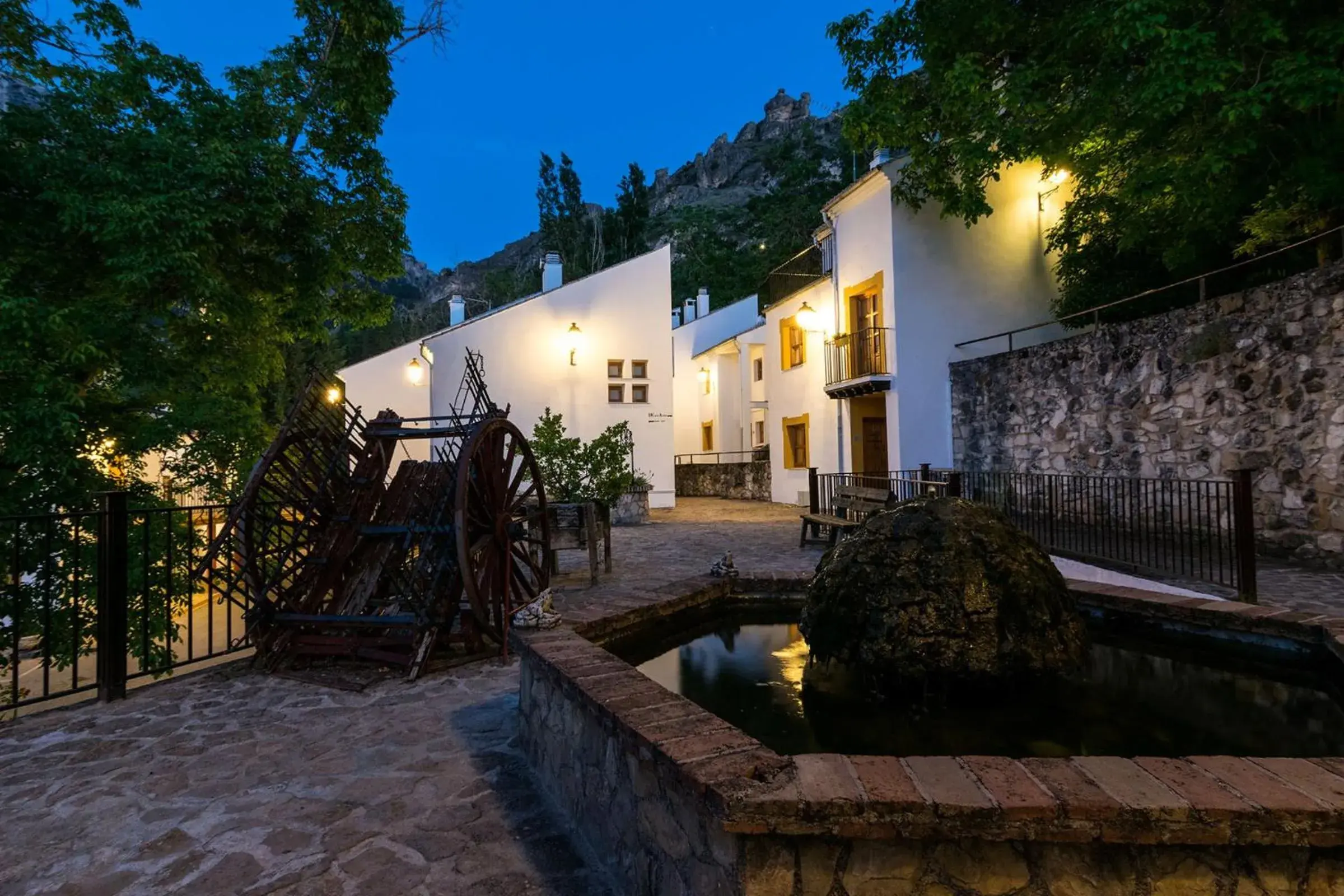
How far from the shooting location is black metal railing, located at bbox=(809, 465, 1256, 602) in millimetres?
5148

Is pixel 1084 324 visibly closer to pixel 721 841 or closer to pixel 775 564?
pixel 775 564

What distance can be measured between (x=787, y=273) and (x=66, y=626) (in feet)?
55.1

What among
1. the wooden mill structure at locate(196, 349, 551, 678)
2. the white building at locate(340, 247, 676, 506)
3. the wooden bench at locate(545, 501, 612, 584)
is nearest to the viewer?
the wooden mill structure at locate(196, 349, 551, 678)

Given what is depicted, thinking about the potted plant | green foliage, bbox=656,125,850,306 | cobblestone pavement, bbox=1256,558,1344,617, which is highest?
green foliage, bbox=656,125,850,306

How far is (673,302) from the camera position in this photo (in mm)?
38188

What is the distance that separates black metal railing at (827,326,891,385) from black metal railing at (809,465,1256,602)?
7.97 feet

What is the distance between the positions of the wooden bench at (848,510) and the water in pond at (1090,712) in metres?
4.38

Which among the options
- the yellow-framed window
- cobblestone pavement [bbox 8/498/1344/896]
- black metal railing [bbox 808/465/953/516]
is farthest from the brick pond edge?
the yellow-framed window

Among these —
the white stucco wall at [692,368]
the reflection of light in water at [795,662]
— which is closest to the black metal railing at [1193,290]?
the reflection of light in water at [795,662]

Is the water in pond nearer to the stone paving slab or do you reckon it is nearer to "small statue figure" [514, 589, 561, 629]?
"small statue figure" [514, 589, 561, 629]

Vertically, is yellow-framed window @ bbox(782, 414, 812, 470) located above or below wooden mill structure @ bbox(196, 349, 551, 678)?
above

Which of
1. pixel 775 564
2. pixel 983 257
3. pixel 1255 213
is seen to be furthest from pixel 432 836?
pixel 983 257

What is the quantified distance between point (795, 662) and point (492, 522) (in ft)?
8.40

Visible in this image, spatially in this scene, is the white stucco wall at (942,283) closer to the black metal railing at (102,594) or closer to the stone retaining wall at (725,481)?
the stone retaining wall at (725,481)
